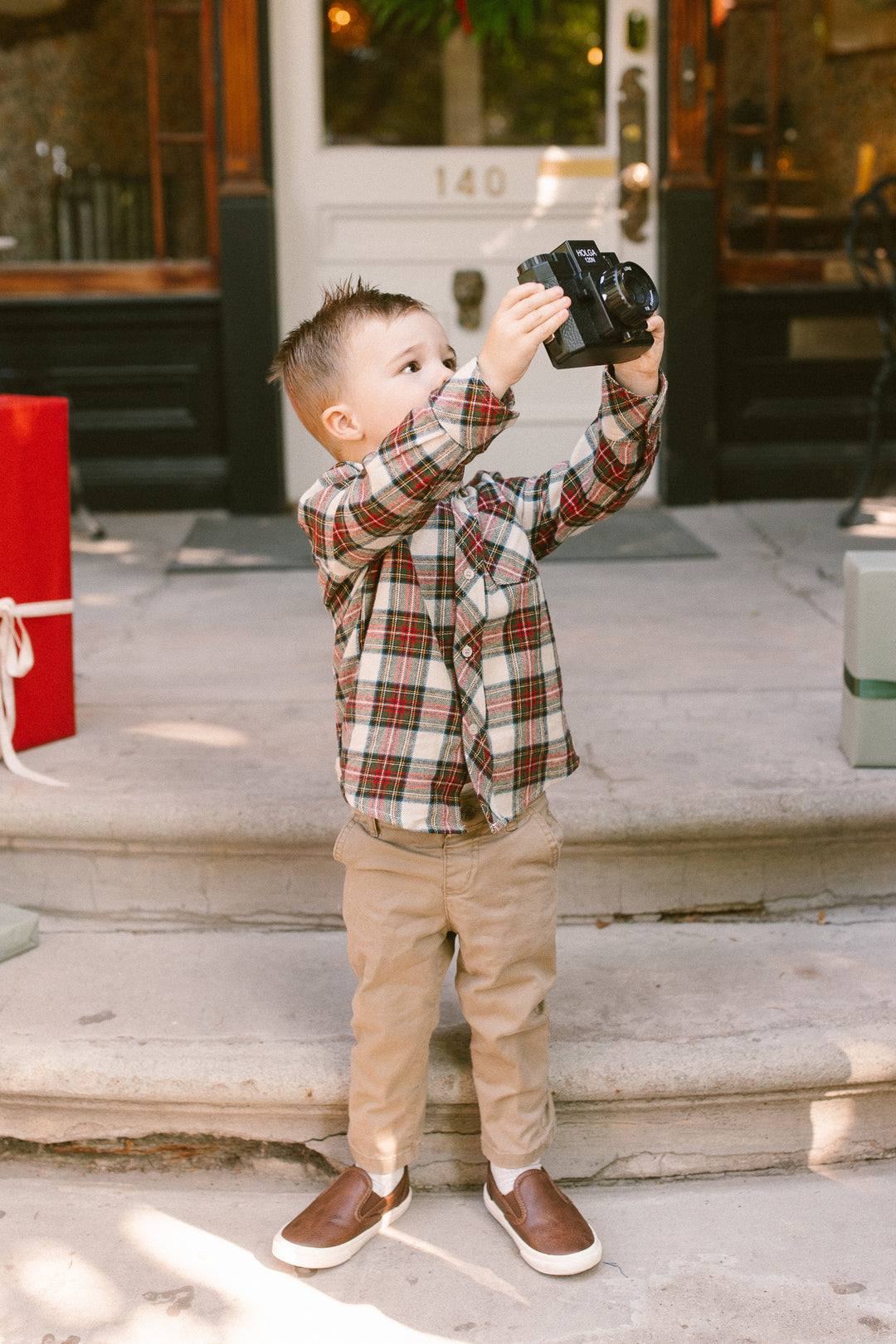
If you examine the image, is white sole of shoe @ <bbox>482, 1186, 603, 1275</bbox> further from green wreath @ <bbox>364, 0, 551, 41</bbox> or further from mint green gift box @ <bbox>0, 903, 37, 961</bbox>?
green wreath @ <bbox>364, 0, 551, 41</bbox>

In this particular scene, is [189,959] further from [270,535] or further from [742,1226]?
[270,535]

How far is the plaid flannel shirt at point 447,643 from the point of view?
156 centimetres

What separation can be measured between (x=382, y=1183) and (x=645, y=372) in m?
1.05

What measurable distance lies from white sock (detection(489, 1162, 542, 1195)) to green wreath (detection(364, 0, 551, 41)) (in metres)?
3.91

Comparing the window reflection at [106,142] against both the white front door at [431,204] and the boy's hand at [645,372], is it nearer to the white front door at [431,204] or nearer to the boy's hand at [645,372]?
the white front door at [431,204]

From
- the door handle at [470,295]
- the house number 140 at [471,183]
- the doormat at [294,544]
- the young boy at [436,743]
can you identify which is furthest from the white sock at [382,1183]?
the house number 140 at [471,183]

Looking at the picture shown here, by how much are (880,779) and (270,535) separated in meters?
2.59

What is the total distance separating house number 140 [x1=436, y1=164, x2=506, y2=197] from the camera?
4586 millimetres

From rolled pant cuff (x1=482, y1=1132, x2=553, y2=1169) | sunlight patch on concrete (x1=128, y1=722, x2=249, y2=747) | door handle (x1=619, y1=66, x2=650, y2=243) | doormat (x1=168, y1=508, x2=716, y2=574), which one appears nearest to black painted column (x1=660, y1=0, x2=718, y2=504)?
door handle (x1=619, y1=66, x2=650, y2=243)

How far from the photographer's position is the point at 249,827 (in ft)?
7.10

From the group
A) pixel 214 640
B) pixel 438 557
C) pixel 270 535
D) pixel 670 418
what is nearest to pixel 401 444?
pixel 438 557

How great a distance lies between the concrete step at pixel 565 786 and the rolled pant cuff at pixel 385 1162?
559 millimetres

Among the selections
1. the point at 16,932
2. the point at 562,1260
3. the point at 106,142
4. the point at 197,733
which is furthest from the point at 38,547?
the point at 106,142

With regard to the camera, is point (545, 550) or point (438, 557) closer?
point (438, 557)
